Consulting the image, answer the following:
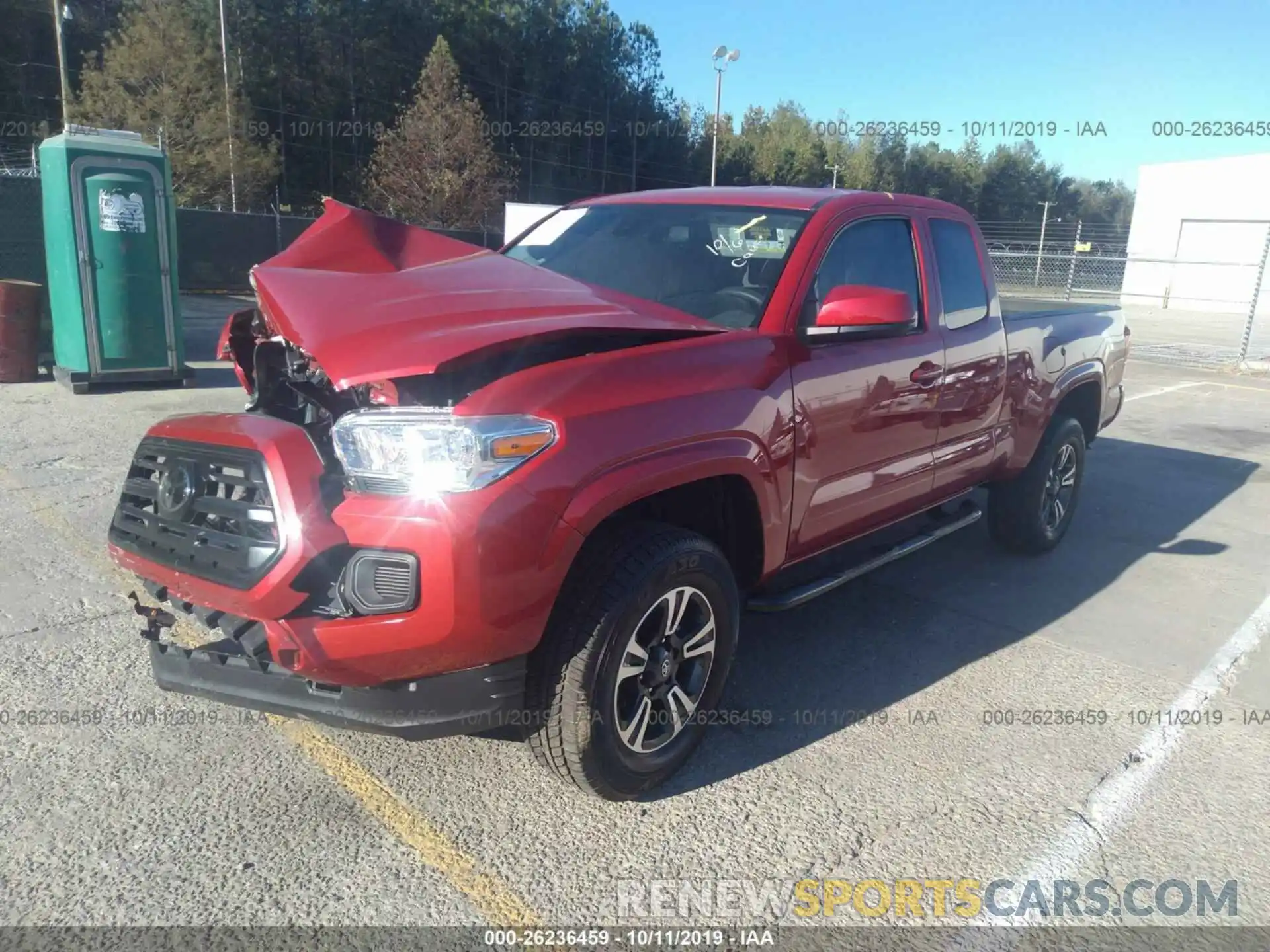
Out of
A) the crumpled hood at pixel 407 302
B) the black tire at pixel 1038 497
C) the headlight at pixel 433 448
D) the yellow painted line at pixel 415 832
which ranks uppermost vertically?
the crumpled hood at pixel 407 302

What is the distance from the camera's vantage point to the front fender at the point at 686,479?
2.67 metres

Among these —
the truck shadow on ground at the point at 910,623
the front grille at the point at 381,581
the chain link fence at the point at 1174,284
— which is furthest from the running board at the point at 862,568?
the chain link fence at the point at 1174,284

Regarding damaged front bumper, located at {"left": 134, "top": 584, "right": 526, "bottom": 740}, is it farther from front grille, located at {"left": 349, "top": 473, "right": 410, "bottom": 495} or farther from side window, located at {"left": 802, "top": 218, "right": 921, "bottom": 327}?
side window, located at {"left": 802, "top": 218, "right": 921, "bottom": 327}

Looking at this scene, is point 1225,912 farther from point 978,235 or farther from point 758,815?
point 978,235

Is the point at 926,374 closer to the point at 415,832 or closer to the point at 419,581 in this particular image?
the point at 419,581

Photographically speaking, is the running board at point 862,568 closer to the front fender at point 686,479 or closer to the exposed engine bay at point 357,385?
the front fender at point 686,479

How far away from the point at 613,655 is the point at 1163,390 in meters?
12.7

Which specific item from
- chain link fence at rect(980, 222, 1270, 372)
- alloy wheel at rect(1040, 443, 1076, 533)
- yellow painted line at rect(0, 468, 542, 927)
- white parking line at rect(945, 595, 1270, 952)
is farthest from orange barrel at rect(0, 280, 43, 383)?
chain link fence at rect(980, 222, 1270, 372)

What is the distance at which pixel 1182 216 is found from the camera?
32062mm

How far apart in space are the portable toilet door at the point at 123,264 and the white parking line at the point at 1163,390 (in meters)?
11.1

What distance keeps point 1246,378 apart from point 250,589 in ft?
53.6

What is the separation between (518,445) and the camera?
2564 millimetres

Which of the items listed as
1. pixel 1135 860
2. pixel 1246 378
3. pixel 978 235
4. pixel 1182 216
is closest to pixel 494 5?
pixel 1182 216

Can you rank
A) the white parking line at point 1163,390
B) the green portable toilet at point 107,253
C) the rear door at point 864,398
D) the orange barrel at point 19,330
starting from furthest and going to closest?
1. the white parking line at point 1163,390
2. the orange barrel at point 19,330
3. the green portable toilet at point 107,253
4. the rear door at point 864,398
